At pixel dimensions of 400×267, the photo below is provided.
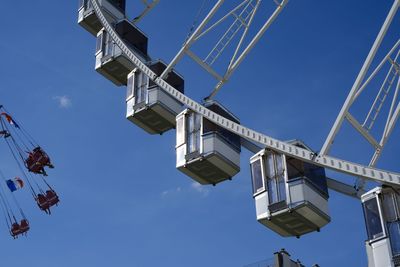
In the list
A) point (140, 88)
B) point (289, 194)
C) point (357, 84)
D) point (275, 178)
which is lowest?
point (289, 194)

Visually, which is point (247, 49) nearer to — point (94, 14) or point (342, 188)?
point (342, 188)

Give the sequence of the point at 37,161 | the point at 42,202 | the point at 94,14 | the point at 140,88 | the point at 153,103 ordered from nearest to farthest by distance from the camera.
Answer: the point at 153,103 < the point at 140,88 < the point at 94,14 < the point at 37,161 < the point at 42,202

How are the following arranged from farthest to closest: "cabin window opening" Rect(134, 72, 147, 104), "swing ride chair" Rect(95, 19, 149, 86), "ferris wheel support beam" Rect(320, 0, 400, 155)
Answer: "swing ride chair" Rect(95, 19, 149, 86)
"cabin window opening" Rect(134, 72, 147, 104)
"ferris wheel support beam" Rect(320, 0, 400, 155)

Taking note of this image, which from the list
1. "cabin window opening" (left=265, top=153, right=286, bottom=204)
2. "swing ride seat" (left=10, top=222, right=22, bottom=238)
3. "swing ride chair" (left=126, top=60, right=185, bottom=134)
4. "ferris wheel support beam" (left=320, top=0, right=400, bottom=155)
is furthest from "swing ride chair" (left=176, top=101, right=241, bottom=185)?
Result: "swing ride seat" (left=10, top=222, right=22, bottom=238)

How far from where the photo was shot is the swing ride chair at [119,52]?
81.2 feet

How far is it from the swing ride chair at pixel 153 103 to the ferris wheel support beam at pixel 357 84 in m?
7.21

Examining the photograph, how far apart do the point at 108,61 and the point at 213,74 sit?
403 centimetres

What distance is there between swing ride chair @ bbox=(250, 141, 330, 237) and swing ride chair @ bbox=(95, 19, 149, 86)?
24.4 feet

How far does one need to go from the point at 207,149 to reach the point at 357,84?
16.6 ft

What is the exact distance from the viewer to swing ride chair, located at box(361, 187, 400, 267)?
50.8 ft

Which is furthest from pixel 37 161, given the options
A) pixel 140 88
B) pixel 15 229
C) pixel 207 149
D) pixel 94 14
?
pixel 207 149

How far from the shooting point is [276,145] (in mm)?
17328

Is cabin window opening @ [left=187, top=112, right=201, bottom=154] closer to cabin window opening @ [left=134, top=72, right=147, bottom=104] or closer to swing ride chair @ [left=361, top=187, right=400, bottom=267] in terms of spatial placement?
cabin window opening @ [left=134, top=72, right=147, bottom=104]

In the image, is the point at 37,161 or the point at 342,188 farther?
the point at 37,161
